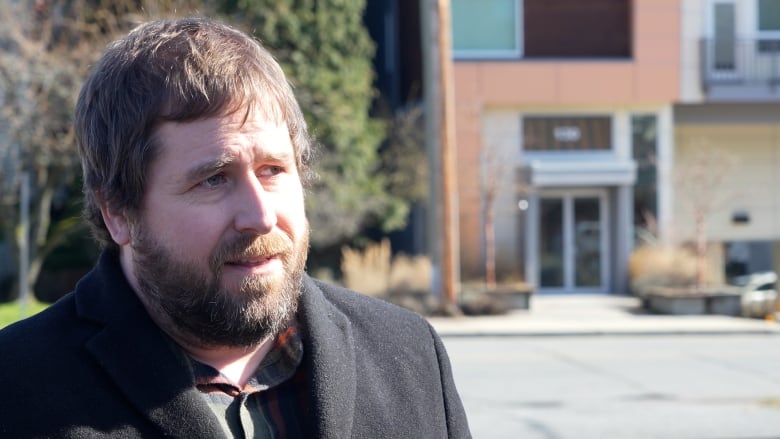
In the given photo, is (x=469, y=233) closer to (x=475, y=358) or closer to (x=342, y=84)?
(x=342, y=84)

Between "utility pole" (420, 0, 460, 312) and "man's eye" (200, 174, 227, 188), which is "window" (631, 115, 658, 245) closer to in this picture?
"utility pole" (420, 0, 460, 312)

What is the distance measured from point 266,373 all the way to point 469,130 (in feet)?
68.6

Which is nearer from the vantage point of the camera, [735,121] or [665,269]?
[665,269]

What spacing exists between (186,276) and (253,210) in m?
0.16

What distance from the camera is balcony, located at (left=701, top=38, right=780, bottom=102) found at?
23141 millimetres

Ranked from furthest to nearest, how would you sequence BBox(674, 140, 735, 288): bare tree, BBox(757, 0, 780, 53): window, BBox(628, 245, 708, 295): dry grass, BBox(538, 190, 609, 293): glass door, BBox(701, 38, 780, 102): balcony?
BBox(757, 0, 780, 53): window
BBox(538, 190, 609, 293): glass door
BBox(701, 38, 780, 102): balcony
BBox(628, 245, 708, 295): dry grass
BBox(674, 140, 735, 288): bare tree

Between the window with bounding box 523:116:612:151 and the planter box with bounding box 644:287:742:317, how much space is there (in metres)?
A: 4.79

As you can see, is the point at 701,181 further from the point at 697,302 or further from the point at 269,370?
the point at 269,370

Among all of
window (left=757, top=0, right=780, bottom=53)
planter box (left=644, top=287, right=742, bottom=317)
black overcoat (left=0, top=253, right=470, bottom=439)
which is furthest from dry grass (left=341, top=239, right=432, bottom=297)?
black overcoat (left=0, top=253, right=470, bottom=439)

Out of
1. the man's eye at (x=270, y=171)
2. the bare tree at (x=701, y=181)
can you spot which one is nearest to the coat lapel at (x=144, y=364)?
the man's eye at (x=270, y=171)

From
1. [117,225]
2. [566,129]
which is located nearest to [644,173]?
[566,129]

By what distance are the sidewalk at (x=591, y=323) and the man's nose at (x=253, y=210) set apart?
13883 millimetres

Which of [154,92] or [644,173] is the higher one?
[154,92]

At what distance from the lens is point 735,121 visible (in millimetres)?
23891
